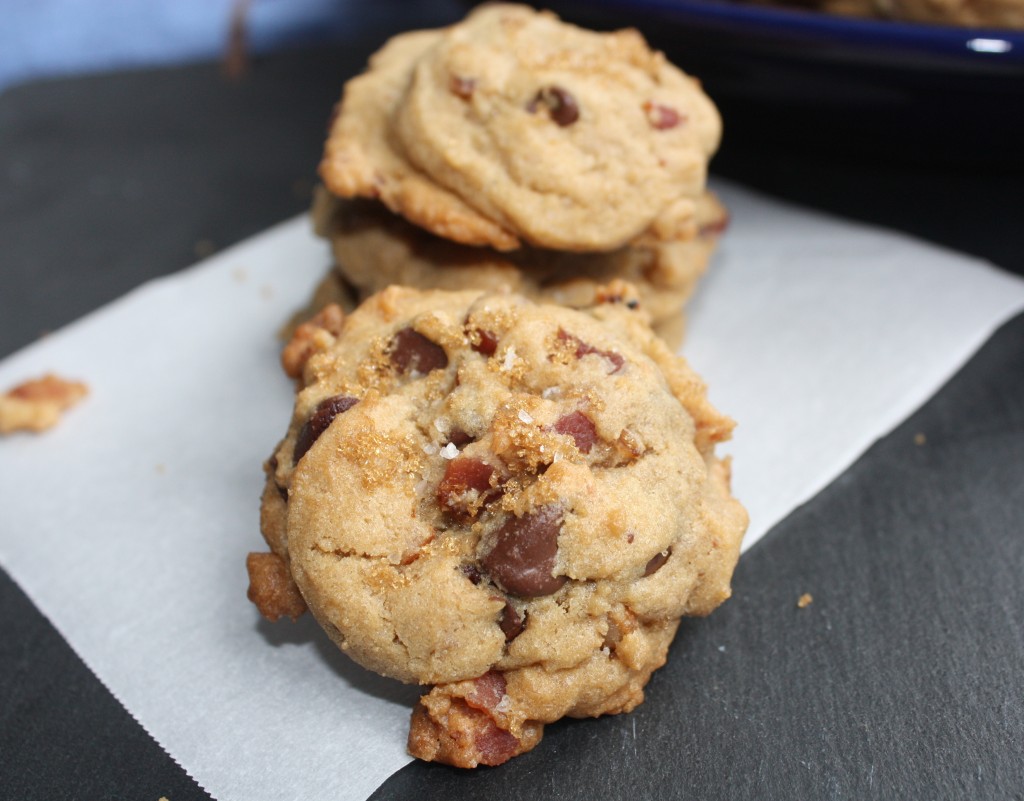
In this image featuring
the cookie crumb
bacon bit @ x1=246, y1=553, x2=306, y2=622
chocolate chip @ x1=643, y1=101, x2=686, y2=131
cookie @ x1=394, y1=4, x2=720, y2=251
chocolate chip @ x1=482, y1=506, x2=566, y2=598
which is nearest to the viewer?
chocolate chip @ x1=482, y1=506, x2=566, y2=598

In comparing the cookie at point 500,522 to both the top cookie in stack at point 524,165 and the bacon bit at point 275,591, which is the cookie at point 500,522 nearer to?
the bacon bit at point 275,591

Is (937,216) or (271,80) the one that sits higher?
(937,216)

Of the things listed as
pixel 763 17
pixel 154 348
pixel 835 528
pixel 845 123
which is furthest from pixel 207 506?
pixel 845 123

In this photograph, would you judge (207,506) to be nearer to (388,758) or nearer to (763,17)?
(388,758)

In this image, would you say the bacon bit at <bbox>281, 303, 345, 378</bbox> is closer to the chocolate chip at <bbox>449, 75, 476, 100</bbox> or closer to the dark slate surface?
the chocolate chip at <bbox>449, 75, 476, 100</bbox>

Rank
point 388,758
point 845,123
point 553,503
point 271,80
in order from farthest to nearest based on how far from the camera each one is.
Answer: point 271,80, point 845,123, point 388,758, point 553,503

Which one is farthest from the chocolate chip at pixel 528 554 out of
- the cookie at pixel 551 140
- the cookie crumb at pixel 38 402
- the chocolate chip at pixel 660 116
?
the cookie crumb at pixel 38 402

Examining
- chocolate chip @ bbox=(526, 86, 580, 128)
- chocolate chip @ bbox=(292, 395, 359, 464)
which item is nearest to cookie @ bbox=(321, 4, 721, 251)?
chocolate chip @ bbox=(526, 86, 580, 128)

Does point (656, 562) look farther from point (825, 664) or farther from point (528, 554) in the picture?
point (825, 664)
